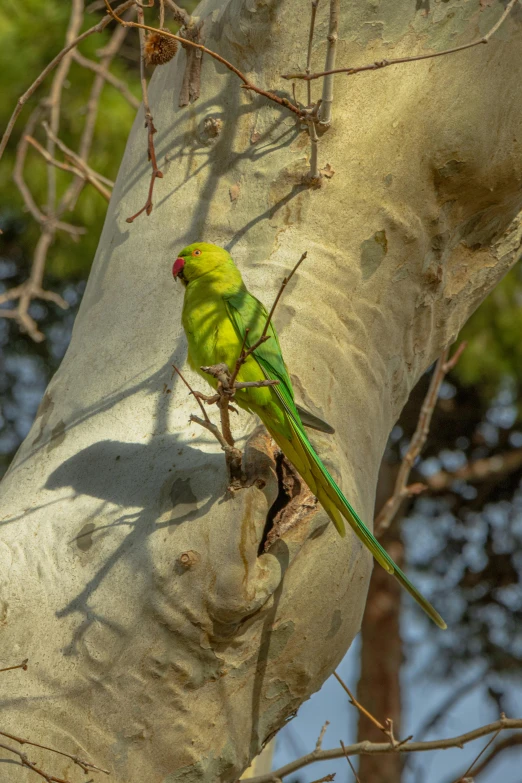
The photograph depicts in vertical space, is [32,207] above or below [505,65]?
above

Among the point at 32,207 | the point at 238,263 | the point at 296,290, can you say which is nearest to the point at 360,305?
the point at 296,290

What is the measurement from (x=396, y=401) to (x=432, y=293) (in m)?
0.31

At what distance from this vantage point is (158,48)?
6.93 feet

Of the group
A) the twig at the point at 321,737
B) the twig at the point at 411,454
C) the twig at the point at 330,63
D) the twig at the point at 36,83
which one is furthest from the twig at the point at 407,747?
the twig at the point at 36,83

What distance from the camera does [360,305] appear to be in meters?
1.97

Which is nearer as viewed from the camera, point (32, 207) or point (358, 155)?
point (358, 155)

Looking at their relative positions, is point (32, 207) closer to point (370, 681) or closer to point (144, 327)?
point (144, 327)

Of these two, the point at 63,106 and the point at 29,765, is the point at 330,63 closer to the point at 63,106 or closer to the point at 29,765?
the point at 29,765

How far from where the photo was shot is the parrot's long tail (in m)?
1.62

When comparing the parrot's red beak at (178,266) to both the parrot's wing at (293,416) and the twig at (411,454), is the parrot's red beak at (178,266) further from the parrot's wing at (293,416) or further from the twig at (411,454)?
the twig at (411,454)

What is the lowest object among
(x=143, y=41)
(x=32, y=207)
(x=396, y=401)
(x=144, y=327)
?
(x=396, y=401)

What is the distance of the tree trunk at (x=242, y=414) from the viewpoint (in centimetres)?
153

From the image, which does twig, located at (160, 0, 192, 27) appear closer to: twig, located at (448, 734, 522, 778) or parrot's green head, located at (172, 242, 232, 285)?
parrot's green head, located at (172, 242, 232, 285)

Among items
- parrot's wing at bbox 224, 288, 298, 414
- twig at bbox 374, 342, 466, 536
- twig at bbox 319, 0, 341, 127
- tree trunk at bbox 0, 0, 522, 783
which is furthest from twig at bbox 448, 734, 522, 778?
twig at bbox 319, 0, 341, 127
